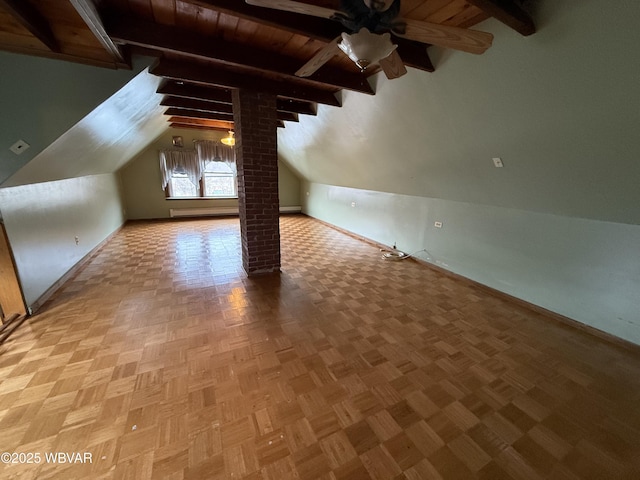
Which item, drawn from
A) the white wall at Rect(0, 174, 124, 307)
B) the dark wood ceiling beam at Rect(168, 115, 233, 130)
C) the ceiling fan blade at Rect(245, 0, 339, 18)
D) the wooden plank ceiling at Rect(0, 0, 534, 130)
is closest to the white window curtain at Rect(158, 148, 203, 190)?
the dark wood ceiling beam at Rect(168, 115, 233, 130)

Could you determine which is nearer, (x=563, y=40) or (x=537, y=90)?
(x=563, y=40)

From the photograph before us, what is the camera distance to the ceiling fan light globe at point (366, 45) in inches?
45.3

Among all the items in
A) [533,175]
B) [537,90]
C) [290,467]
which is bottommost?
[290,467]

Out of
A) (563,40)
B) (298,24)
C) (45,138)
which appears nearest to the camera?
(563,40)

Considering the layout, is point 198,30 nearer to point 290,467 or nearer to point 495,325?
point 290,467

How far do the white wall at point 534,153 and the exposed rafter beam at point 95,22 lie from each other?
2221 millimetres

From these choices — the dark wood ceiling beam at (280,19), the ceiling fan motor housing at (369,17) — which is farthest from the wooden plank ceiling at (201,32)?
the ceiling fan motor housing at (369,17)

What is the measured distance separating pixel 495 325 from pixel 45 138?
409 cm

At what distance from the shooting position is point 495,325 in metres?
2.26

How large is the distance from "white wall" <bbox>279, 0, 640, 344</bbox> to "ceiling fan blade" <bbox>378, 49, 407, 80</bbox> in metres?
0.64

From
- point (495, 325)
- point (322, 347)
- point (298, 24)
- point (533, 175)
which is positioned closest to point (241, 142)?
point (298, 24)

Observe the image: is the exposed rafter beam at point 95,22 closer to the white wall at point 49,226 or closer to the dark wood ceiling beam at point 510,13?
the white wall at point 49,226

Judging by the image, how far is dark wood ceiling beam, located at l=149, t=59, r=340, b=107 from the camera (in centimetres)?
232

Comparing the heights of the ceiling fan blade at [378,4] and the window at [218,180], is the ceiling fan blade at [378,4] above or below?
above
